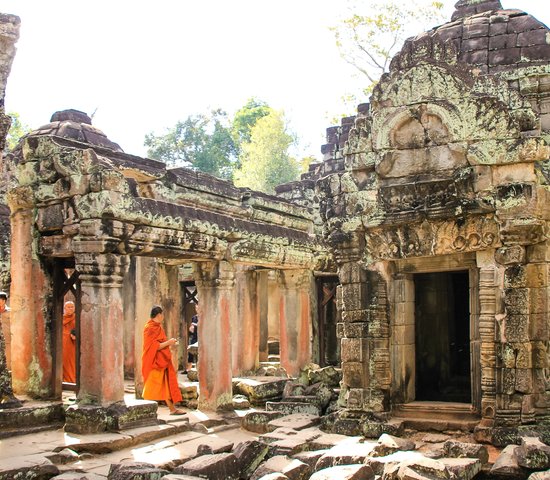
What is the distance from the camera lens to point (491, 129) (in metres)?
7.61

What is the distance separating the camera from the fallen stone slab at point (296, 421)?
327 inches

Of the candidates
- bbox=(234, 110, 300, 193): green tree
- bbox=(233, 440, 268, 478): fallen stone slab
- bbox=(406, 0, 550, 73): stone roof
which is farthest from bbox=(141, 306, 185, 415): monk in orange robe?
bbox=(234, 110, 300, 193): green tree

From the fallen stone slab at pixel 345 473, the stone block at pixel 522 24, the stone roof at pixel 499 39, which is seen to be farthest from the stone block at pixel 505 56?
the fallen stone slab at pixel 345 473


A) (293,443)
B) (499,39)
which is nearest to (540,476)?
(293,443)

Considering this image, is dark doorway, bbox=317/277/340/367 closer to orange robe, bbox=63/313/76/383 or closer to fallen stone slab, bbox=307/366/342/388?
fallen stone slab, bbox=307/366/342/388

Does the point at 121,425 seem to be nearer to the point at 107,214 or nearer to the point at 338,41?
the point at 107,214

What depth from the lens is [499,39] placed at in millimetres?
9125

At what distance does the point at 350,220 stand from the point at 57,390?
14.6 feet

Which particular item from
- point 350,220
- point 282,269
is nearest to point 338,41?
point 282,269

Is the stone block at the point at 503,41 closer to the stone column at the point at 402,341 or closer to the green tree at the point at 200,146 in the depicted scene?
the stone column at the point at 402,341

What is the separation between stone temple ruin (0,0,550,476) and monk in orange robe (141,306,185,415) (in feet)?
1.81

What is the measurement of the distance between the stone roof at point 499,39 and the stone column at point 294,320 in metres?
5.65

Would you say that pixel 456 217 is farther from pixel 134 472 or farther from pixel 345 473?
pixel 134 472

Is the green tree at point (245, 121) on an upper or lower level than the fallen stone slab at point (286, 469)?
upper
